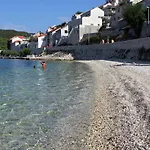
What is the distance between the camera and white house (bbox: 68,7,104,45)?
312ft

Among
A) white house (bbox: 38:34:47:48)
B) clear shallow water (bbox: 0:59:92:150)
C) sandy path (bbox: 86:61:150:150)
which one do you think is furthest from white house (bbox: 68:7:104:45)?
sandy path (bbox: 86:61:150:150)

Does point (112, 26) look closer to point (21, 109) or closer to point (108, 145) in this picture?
point (21, 109)

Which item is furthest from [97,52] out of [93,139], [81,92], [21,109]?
[93,139]

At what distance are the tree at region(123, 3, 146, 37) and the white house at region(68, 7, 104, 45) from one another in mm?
27453

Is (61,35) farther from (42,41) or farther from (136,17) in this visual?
(136,17)

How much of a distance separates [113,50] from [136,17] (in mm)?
8671

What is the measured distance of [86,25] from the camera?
9606cm

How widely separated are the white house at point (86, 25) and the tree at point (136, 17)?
27.5 meters

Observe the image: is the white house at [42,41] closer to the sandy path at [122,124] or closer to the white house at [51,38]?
the white house at [51,38]

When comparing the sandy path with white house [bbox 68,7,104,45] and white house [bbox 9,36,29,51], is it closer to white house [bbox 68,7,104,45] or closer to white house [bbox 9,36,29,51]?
white house [bbox 68,7,104,45]

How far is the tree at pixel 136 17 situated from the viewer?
6619 centimetres

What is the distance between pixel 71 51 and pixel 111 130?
263 feet

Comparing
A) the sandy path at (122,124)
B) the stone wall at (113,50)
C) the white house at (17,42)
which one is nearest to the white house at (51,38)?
the stone wall at (113,50)

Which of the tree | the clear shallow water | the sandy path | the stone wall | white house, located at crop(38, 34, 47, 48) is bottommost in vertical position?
the clear shallow water
